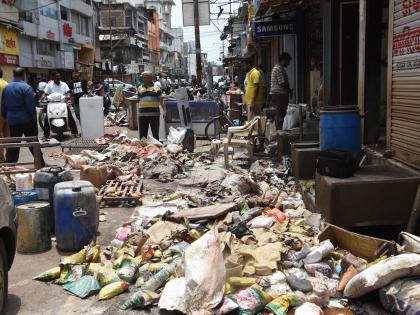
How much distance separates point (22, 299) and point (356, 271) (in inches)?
116

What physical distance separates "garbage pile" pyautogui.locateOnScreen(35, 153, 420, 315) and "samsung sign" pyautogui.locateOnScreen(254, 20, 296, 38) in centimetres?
938

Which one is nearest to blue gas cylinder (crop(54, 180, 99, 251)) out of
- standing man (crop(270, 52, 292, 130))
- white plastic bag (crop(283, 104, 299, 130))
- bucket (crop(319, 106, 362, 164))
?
bucket (crop(319, 106, 362, 164))

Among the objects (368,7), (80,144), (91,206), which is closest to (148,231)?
(91,206)

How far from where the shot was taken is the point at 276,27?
15094 mm

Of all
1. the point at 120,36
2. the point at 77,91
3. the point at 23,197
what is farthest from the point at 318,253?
the point at 120,36

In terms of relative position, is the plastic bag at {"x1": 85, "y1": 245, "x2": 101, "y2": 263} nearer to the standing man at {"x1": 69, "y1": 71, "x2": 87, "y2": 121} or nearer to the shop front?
the standing man at {"x1": 69, "y1": 71, "x2": 87, "y2": 121}

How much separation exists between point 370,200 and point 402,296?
5.92ft

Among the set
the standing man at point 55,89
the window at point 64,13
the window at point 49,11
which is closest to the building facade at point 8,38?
the window at point 49,11

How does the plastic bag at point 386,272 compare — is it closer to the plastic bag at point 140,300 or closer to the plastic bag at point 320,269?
the plastic bag at point 320,269

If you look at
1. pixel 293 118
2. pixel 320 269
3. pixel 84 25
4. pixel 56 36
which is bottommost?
pixel 320 269

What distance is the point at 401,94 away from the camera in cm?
608

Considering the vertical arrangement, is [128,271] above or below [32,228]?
below

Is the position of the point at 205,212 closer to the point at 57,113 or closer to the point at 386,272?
the point at 386,272

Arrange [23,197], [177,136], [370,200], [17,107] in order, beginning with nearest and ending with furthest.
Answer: [370,200], [23,197], [17,107], [177,136]
